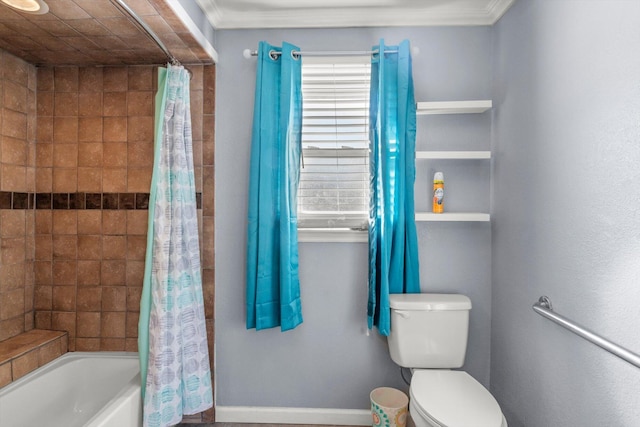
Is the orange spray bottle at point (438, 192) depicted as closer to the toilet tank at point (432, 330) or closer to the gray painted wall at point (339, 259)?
the gray painted wall at point (339, 259)

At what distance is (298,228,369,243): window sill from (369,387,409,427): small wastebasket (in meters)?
0.82

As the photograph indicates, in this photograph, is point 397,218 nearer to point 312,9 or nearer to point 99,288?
point 312,9

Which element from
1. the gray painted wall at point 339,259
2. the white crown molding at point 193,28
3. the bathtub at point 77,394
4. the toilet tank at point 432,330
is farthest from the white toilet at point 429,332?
the white crown molding at point 193,28

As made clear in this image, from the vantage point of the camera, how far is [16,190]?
5.79 feet

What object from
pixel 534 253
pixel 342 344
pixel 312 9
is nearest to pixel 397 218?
pixel 534 253

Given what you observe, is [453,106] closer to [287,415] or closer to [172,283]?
[172,283]

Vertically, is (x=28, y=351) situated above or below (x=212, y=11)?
below

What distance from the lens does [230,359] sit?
81.7 inches

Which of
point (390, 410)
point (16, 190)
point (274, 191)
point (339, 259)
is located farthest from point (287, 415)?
point (16, 190)

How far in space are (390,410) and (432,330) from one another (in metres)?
0.44

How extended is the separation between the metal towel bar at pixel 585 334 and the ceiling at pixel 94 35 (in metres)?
1.89

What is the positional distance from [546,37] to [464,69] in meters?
0.54

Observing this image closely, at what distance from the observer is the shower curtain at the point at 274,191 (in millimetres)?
1885

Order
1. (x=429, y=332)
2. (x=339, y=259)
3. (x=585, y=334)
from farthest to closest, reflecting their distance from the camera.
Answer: (x=339, y=259) → (x=429, y=332) → (x=585, y=334)
